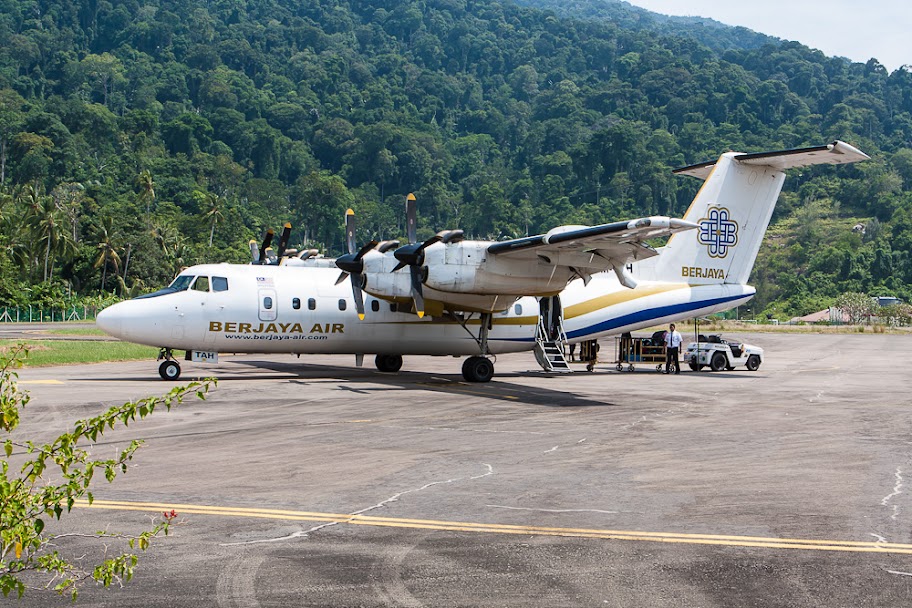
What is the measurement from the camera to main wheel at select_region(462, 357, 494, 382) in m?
27.1

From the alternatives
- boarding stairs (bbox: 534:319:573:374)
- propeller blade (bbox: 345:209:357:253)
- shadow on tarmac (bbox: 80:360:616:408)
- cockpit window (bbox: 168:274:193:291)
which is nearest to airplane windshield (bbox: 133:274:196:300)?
cockpit window (bbox: 168:274:193:291)

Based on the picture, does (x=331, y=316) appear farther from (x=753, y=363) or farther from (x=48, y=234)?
(x=48, y=234)

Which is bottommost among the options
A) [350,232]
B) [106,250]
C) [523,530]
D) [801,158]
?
[523,530]

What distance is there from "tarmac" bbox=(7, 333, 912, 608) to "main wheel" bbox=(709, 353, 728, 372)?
10317 mm

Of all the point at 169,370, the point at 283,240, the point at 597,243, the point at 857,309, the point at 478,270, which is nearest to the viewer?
the point at 597,243

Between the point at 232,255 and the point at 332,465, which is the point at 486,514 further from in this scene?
the point at 232,255

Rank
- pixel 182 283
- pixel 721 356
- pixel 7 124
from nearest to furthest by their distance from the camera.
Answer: pixel 182 283 < pixel 721 356 < pixel 7 124

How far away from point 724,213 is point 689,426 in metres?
14.1

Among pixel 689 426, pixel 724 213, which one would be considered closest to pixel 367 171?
pixel 724 213

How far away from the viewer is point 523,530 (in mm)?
9508

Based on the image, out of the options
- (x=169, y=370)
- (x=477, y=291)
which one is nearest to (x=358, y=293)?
(x=477, y=291)

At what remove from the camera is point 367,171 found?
623 ft

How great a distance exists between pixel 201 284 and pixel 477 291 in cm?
713

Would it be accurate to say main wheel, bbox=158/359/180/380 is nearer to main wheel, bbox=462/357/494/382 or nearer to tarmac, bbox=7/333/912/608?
tarmac, bbox=7/333/912/608
